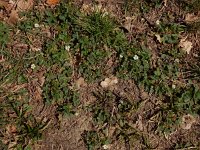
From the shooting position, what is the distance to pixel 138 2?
13.8ft

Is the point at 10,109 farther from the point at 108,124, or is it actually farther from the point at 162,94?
the point at 162,94

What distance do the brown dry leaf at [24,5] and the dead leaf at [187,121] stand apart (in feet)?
6.14

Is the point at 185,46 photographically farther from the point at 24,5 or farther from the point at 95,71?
the point at 24,5

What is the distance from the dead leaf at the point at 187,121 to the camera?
3686 millimetres

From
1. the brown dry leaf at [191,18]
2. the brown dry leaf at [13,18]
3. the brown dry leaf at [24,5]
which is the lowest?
the brown dry leaf at [191,18]

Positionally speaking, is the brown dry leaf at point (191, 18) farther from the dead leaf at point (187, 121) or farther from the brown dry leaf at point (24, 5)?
the brown dry leaf at point (24, 5)

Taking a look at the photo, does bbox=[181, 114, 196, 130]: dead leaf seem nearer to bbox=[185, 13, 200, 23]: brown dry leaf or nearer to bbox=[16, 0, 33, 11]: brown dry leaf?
bbox=[185, 13, 200, 23]: brown dry leaf

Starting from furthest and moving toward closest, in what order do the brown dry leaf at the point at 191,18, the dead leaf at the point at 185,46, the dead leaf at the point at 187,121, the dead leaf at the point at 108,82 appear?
the brown dry leaf at the point at 191,18
the dead leaf at the point at 185,46
the dead leaf at the point at 108,82
the dead leaf at the point at 187,121

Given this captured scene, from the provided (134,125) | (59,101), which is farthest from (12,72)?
(134,125)

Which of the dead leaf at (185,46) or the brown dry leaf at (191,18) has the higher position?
the brown dry leaf at (191,18)

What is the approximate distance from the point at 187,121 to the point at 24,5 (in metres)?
1.96

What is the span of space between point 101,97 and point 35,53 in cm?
77

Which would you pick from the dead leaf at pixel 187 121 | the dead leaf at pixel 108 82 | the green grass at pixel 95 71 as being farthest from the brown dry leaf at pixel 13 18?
the dead leaf at pixel 187 121

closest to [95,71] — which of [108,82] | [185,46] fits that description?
[108,82]
